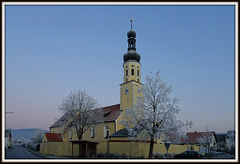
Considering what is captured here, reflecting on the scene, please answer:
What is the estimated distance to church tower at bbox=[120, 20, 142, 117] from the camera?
1640 inches

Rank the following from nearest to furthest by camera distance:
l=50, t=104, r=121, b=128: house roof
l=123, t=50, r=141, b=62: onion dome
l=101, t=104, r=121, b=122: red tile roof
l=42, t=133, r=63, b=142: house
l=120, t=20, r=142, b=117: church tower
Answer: l=50, t=104, r=121, b=128: house roof → l=101, t=104, r=121, b=122: red tile roof → l=120, t=20, r=142, b=117: church tower → l=123, t=50, r=141, b=62: onion dome → l=42, t=133, r=63, b=142: house

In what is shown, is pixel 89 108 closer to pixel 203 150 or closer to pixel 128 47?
pixel 128 47

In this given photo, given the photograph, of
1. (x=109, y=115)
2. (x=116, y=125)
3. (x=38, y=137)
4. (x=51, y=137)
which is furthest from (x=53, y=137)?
(x=38, y=137)

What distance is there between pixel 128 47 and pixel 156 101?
20933 millimetres

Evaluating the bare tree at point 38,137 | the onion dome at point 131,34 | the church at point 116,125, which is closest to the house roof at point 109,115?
the church at point 116,125

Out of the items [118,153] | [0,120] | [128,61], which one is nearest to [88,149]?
[118,153]

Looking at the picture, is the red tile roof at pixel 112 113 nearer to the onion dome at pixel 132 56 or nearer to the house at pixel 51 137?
the onion dome at pixel 132 56

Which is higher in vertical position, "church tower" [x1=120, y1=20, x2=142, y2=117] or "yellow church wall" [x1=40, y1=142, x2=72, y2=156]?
"church tower" [x1=120, y1=20, x2=142, y2=117]

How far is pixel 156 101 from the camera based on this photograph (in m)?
26.2

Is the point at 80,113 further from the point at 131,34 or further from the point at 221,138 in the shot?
the point at 221,138

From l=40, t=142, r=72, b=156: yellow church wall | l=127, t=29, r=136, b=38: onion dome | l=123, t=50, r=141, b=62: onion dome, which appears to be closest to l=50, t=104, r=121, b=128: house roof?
l=40, t=142, r=72, b=156: yellow church wall

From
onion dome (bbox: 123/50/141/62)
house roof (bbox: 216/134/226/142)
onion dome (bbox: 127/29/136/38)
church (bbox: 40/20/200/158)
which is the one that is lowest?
house roof (bbox: 216/134/226/142)

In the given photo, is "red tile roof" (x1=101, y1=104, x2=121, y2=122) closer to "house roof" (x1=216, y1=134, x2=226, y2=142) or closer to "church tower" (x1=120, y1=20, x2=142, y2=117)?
"church tower" (x1=120, y1=20, x2=142, y2=117)

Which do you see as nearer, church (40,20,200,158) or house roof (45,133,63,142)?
church (40,20,200,158)
